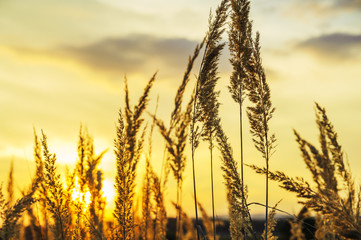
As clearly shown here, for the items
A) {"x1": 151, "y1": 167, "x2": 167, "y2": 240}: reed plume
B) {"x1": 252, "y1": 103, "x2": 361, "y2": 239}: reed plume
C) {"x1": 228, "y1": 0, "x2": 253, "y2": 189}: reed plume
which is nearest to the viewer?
{"x1": 252, "y1": 103, "x2": 361, "y2": 239}: reed plume

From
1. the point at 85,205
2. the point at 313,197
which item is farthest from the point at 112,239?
the point at 313,197

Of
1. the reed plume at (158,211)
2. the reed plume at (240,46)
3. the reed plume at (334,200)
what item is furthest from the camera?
the reed plume at (158,211)

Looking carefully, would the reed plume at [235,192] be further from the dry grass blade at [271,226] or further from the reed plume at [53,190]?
the reed plume at [53,190]

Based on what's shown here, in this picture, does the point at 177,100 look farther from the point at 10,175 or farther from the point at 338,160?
the point at 10,175

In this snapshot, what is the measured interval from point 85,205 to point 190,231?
73.0 inches

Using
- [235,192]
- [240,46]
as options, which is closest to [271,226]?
[235,192]

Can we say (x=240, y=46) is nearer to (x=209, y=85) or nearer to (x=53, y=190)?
(x=209, y=85)

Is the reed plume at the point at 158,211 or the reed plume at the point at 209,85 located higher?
the reed plume at the point at 209,85

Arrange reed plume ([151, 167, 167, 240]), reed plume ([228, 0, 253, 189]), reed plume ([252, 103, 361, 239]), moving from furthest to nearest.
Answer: reed plume ([151, 167, 167, 240]), reed plume ([228, 0, 253, 189]), reed plume ([252, 103, 361, 239])

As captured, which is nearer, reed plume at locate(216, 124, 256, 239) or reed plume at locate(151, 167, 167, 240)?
reed plume at locate(216, 124, 256, 239)

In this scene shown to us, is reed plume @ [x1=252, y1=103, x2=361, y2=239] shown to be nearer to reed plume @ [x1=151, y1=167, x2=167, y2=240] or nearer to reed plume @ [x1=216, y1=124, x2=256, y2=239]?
reed plume @ [x1=216, y1=124, x2=256, y2=239]

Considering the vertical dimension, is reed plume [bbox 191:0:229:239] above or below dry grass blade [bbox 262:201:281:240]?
above

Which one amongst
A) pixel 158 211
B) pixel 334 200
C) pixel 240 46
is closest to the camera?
pixel 334 200

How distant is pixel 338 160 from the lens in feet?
12.2
